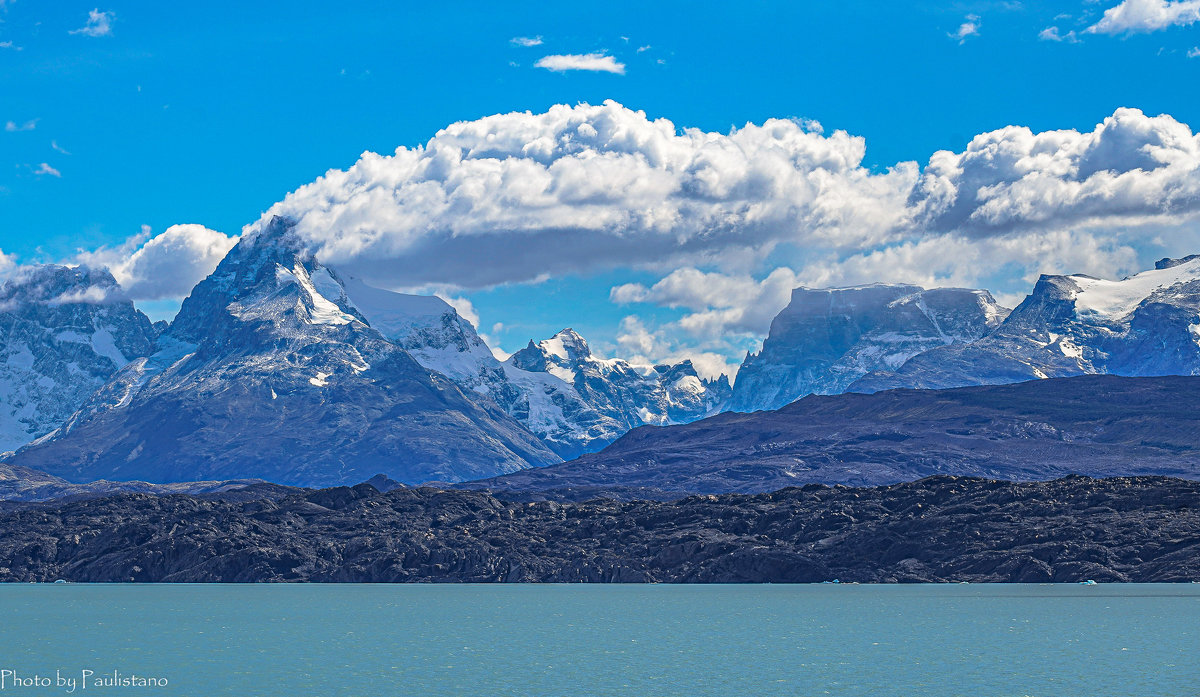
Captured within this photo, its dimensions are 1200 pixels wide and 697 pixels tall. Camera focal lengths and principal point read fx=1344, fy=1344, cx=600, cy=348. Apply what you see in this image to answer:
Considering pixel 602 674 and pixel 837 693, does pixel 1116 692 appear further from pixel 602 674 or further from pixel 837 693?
pixel 602 674

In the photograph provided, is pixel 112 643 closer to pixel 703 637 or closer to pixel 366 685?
pixel 366 685

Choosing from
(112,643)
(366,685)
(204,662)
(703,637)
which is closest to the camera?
(366,685)

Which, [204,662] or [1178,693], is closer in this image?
[1178,693]

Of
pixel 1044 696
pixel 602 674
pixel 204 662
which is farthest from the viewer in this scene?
pixel 204 662

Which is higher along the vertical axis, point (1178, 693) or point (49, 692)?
point (49, 692)

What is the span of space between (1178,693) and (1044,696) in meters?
12.1

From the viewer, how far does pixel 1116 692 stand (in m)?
119

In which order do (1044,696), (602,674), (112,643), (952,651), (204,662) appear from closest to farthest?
(1044,696), (602,674), (204,662), (952,651), (112,643)

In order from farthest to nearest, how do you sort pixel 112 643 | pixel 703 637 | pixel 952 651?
1. pixel 703 637
2. pixel 112 643
3. pixel 952 651

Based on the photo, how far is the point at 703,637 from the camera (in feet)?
618

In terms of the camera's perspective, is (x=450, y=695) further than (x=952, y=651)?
No

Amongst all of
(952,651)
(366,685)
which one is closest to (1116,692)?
(952,651)

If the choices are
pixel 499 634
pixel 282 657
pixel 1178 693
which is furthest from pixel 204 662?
pixel 1178 693

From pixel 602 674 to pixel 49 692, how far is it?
173 ft
